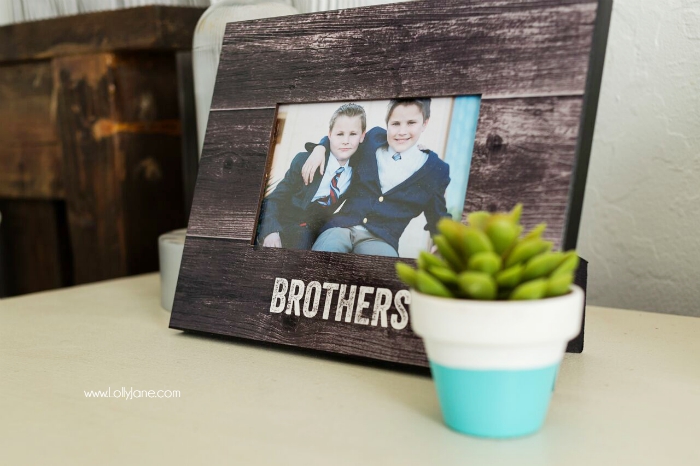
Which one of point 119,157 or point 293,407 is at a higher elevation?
point 119,157

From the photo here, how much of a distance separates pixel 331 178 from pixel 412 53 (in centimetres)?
14

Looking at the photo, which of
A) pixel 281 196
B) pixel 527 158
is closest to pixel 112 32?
pixel 281 196

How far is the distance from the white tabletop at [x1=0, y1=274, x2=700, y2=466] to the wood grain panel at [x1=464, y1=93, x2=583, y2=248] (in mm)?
152

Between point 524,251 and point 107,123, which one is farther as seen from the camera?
point 107,123

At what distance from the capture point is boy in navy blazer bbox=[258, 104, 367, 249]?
2.21 ft

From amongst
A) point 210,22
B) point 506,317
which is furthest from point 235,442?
point 210,22

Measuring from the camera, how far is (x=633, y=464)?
425 millimetres

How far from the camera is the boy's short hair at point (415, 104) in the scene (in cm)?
63

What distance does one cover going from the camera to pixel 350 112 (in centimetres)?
68

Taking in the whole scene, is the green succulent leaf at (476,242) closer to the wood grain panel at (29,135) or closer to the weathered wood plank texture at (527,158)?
the weathered wood plank texture at (527,158)

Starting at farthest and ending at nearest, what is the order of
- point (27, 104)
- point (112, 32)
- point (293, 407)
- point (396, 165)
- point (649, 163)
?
point (27, 104)
point (112, 32)
point (649, 163)
point (396, 165)
point (293, 407)

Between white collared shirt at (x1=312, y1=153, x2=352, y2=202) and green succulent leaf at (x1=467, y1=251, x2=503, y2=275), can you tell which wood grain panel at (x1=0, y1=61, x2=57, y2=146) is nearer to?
white collared shirt at (x1=312, y1=153, x2=352, y2=202)

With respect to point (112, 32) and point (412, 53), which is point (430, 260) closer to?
point (412, 53)

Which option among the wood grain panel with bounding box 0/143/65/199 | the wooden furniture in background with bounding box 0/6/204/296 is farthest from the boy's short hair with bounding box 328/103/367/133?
the wood grain panel with bounding box 0/143/65/199
